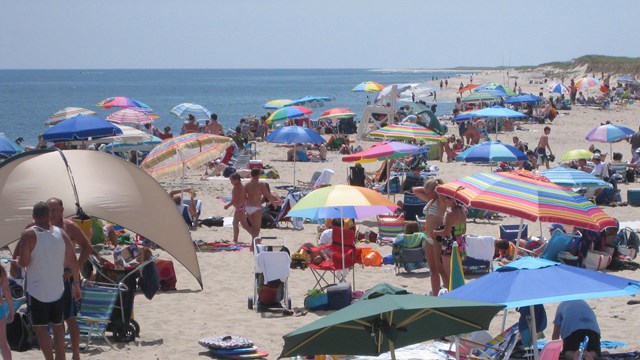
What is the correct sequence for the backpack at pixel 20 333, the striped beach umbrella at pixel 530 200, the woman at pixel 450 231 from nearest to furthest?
1. the striped beach umbrella at pixel 530 200
2. the backpack at pixel 20 333
3. the woman at pixel 450 231

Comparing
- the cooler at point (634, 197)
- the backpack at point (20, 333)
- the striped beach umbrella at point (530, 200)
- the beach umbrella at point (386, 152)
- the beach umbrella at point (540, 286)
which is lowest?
the cooler at point (634, 197)

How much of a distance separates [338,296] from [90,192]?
106 inches

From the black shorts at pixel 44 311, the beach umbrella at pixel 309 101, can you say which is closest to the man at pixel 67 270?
the black shorts at pixel 44 311

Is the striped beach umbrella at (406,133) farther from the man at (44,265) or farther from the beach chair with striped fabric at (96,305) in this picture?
the man at (44,265)

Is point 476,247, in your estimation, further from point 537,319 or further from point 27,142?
point 27,142

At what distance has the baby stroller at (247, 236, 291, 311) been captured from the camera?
895 cm

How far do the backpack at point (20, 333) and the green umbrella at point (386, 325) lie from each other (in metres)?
3.58

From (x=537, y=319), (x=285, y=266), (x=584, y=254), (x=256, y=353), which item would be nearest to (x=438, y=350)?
(x=537, y=319)

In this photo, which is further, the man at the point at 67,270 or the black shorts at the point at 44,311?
the man at the point at 67,270

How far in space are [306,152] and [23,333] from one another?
1757 centimetres

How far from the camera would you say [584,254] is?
1081 cm

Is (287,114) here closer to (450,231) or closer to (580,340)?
(450,231)

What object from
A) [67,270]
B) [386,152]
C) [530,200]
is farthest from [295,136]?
[67,270]

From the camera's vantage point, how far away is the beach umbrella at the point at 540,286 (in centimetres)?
525
